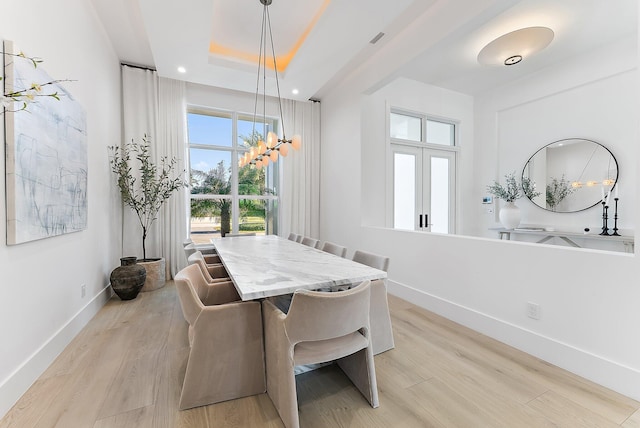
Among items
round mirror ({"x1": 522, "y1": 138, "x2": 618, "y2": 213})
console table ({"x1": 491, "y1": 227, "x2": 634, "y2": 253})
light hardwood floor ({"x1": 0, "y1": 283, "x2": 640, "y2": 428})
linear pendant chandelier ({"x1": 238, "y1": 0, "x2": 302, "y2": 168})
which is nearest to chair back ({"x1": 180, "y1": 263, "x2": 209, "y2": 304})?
light hardwood floor ({"x1": 0, "y1": 283, "x2": 640, "y2": 428})

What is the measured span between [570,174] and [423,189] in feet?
6.62

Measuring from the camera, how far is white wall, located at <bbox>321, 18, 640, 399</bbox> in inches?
74.0

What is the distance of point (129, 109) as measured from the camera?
4.30 m

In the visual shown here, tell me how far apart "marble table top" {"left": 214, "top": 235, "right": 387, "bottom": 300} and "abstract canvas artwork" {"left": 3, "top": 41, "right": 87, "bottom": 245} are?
4.28 feet

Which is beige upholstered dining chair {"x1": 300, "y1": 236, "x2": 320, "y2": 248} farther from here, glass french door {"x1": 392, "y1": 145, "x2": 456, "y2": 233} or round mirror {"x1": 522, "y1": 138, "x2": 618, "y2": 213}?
round mirror {"x1": 522, "y1": 138, "x2": 618, "y2": 213}

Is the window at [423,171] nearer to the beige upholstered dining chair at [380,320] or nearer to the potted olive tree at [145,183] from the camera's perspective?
the beige upholstered dining chair at [380,320]

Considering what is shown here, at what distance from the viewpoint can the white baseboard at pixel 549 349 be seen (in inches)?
70.6

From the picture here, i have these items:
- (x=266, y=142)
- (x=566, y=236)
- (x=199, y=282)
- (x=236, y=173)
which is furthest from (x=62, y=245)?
(x=566, y=236)

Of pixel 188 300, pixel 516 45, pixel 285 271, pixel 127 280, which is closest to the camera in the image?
pixel 188 300

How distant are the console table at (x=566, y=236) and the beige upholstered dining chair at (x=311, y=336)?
12.2 ft

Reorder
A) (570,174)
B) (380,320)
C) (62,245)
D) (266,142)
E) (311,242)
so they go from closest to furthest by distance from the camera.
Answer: (380,320) → (62,245) → (266,142) → (311,242) → (570,174)

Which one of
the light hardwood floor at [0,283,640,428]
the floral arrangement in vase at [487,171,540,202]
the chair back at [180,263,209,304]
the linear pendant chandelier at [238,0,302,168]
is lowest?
the light hardwood floor at [0,283,640,428]

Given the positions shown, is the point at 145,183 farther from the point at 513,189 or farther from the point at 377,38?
the point at 513,189

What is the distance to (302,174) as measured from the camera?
5.47 metres
